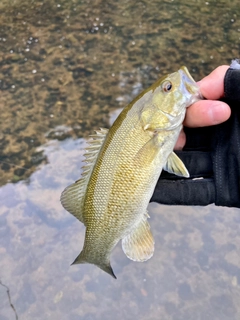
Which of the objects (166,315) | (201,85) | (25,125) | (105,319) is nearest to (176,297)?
(166,315)

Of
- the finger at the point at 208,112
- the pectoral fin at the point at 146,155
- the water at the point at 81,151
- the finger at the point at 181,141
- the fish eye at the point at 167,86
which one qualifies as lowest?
the water at the point at 81,151

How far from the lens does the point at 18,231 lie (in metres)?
3.21

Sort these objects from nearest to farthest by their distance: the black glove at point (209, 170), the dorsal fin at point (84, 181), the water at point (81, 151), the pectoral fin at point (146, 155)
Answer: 1. the pectoral fin at point (146, 155)
2. the dorsal fin at point (84, 181)
3. the black glove at point (209, 170)
4. the water at point (81, 151)

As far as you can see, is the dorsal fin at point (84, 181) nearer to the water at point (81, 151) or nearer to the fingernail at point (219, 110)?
the fingernail at point (219, 110)

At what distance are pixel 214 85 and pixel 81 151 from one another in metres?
1.87

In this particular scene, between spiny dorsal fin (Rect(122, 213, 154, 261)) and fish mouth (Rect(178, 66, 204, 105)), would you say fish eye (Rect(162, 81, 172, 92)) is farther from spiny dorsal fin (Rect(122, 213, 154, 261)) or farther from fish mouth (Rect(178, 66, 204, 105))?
spiny dorsal fin (Rect(122, 213, 154, 261))

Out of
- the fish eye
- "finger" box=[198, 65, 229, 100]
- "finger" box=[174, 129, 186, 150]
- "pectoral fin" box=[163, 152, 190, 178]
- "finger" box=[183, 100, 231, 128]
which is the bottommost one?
"finger" box=[174, 129, 186, 150]

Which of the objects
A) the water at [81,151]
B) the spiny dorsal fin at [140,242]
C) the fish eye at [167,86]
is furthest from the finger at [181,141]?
the water at [81,151]

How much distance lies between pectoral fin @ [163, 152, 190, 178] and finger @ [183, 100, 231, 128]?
217mm

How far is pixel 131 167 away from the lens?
1.88m

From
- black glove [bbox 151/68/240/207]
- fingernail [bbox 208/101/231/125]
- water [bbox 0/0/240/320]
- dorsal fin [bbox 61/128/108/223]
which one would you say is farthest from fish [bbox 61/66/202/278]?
water [bbox 0/0/240/320]

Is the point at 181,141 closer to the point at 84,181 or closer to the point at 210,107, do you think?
the point at 210,107

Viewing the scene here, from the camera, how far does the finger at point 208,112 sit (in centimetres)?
192

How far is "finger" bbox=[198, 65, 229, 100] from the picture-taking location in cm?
202
